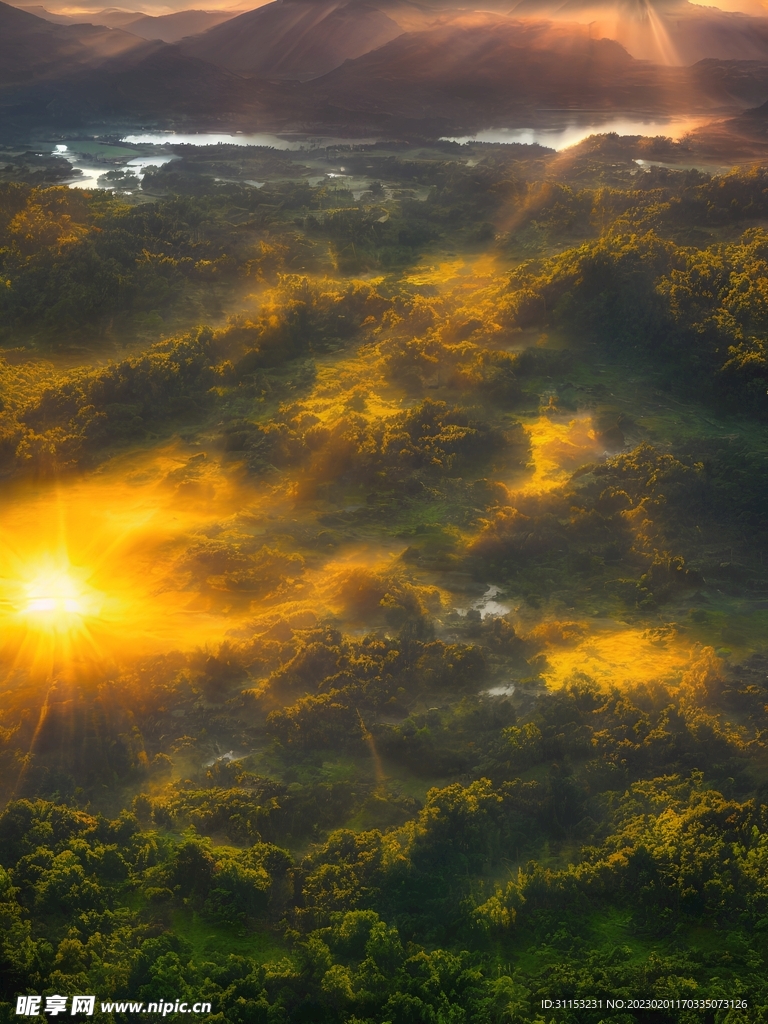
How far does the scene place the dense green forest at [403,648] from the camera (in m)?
12.8

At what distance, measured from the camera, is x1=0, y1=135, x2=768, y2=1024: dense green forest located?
42.1 feet

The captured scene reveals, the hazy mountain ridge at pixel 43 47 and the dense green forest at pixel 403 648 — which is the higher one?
the hazy mountain ridge at pixel 43 47

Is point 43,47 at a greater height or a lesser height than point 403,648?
greater

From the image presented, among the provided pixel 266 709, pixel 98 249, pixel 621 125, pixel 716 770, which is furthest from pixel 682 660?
pixel 621 125

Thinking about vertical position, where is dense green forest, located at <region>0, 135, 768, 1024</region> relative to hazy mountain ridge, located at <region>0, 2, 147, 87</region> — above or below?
below

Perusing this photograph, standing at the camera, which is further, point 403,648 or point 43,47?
point 43,47

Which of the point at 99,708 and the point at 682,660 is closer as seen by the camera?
the point at 99,708

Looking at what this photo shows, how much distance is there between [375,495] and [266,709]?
822 centimetres

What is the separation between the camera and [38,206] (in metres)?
44.5

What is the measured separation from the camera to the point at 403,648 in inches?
718

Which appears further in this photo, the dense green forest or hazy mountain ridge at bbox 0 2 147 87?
hazy mountain ridge at bbox 0 2 147 87

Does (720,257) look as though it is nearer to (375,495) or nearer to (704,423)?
(704,423)

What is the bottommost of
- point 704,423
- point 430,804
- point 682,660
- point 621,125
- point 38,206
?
point 430,804

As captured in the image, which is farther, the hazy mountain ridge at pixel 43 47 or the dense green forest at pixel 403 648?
the hazy mountain ridge at pixel 43 47
